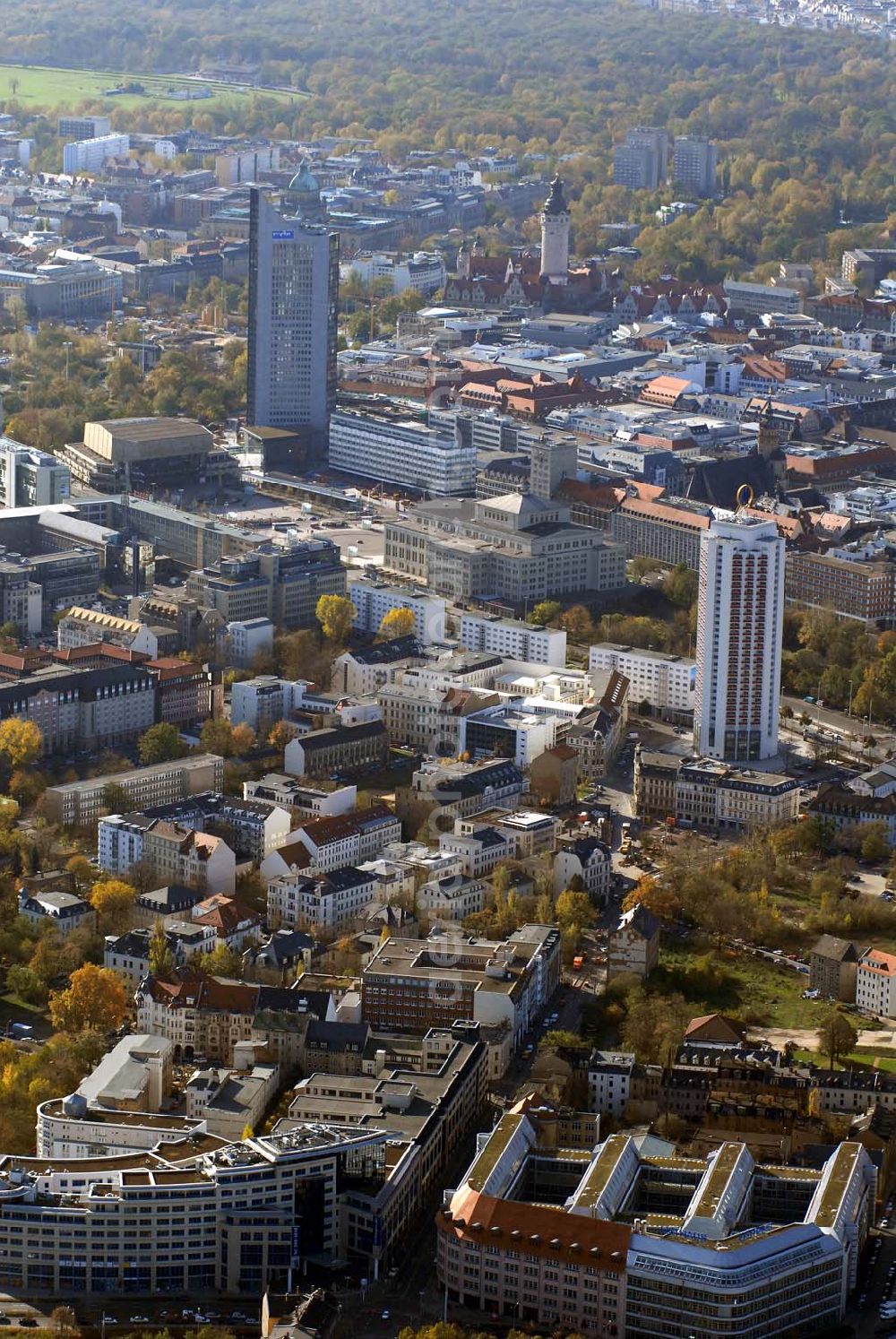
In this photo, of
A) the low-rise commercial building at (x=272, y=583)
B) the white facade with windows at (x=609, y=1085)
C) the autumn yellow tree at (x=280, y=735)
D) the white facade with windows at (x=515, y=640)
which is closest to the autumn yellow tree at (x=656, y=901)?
the white facade with windows at (x=609, y=1085)

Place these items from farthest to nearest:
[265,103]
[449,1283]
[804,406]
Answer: [265,103] → [804,406] → [449,1283]

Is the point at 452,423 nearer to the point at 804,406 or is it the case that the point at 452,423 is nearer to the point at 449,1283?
the point at 804,406

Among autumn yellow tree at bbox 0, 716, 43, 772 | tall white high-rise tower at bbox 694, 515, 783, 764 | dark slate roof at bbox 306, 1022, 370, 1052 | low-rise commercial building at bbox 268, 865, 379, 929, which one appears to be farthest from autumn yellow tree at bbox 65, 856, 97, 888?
tall white high-rise tower at bbox 694, 515, 783, 764

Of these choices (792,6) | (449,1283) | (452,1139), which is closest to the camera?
(449,1283)

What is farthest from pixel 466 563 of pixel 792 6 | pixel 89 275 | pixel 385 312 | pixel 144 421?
pixel 792 6

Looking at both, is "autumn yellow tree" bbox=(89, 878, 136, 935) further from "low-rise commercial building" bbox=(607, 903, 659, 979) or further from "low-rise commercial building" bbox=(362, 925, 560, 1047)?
"low-rise commercial building" bbox=(607, 903, 659, 979)

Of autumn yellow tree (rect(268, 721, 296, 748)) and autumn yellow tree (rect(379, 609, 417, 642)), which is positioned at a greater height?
autumn yellow tree (rect(379, 609, 417, 642))
